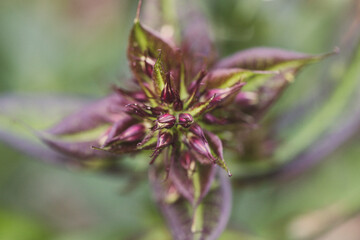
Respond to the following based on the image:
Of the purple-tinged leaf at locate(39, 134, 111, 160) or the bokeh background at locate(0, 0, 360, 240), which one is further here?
the bokeh background at locate(0, 0, 360, 240)

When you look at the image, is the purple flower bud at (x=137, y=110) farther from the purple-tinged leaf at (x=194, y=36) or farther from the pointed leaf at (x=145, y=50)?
the purple-tinged leaf at (x=194, y=36)

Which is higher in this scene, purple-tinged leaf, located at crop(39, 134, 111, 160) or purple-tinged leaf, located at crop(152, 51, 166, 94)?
purple-tinged leaf, located at crop(152, 51, 166, 94)

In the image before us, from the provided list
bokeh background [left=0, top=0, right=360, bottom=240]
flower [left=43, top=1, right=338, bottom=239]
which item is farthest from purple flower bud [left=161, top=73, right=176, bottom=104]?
bokeh background [left=0, top=0, right=360, bottom=240]

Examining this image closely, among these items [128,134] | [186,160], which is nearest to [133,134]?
[128,134]

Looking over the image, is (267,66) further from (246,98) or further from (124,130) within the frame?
(124,130)

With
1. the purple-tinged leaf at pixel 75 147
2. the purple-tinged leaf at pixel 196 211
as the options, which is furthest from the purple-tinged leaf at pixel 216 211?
the purple-tinged leaf at pixel 75 147

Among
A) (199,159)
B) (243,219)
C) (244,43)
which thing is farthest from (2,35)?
(199,159)

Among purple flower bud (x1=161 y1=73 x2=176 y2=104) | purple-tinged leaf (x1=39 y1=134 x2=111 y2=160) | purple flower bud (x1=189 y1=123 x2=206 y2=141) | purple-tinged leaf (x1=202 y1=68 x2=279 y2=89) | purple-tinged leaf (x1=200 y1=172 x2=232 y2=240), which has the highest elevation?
purple-tinged leaf (x1=202 y1=68 x2=279 y2=89)

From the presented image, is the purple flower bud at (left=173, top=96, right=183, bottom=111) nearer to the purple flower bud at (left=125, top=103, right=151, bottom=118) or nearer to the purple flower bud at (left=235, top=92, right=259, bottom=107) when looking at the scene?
the purple flower bud at (left=125, top=103, right=151, bottom=118)

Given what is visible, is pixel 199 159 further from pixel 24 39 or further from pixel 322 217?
pixel 24 39
